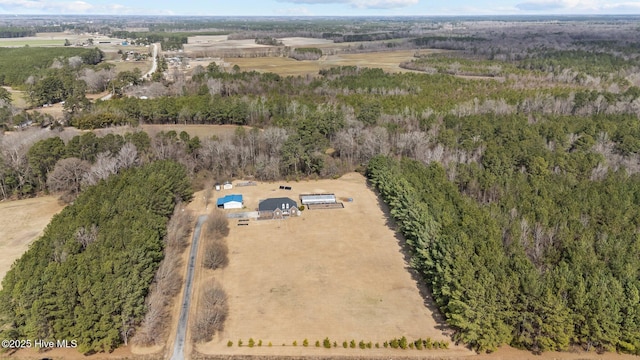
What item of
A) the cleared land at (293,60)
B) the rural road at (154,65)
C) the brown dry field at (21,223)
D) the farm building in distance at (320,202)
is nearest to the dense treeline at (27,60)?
the rural road at (154,65)

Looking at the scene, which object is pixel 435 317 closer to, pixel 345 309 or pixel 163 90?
pixel 345 309

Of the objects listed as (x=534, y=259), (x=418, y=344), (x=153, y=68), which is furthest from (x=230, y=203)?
(x=153, y=68)

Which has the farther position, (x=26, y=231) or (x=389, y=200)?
(x=389, y=200)

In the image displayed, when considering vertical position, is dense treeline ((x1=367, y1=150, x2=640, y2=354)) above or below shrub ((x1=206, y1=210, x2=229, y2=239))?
above

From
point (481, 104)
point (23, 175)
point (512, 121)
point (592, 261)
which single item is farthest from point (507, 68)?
point (23, 175)

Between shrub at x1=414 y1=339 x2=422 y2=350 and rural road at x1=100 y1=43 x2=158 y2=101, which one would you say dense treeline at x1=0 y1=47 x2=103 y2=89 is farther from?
shrub at x1=414 y1=339 x2=422 y2=350

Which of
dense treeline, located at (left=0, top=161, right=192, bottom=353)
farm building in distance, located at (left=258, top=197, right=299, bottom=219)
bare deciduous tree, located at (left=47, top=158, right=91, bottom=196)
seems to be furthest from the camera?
bare deciduous tree, located at (left=47, top=158, right=91, bottom=196)

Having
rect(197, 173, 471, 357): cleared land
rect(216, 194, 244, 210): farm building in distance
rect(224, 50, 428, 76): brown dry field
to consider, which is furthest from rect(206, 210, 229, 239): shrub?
rect(224, 50, 428, 76): brown dry field
